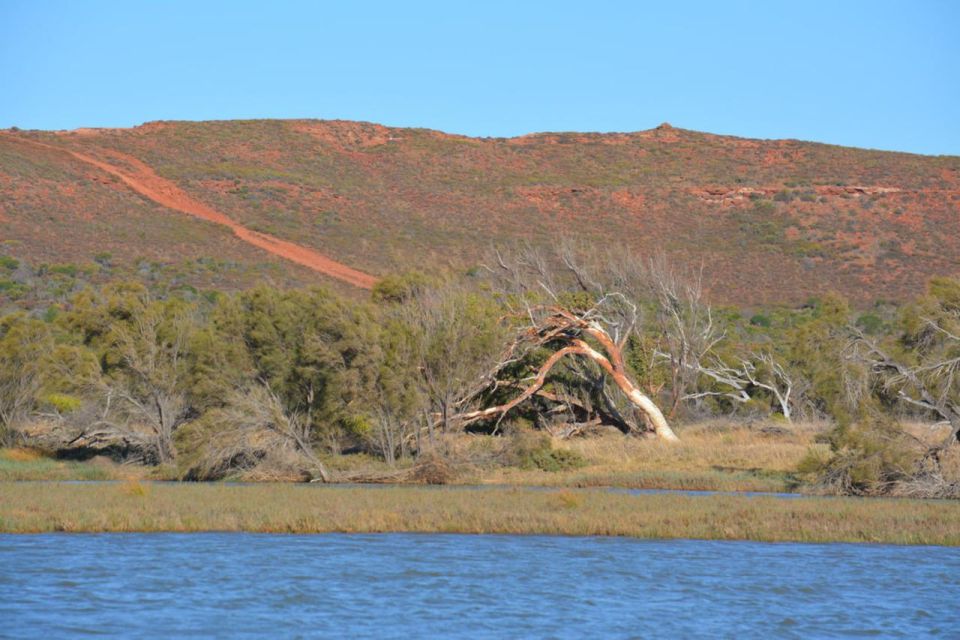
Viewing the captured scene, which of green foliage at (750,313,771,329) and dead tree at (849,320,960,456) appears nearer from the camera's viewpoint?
dead tree at (849,320,960,456)

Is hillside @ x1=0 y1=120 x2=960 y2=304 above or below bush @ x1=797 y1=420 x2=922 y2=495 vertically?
above

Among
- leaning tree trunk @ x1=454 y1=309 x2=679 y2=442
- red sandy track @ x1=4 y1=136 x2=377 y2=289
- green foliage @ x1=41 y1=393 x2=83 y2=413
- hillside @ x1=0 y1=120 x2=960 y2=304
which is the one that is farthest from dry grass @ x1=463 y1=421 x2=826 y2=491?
red sandy track @ x1=4 y1=136 x2=377 y2=289

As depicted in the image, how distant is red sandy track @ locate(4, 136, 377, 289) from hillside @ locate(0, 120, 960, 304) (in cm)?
21

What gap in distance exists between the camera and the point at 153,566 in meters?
17.5

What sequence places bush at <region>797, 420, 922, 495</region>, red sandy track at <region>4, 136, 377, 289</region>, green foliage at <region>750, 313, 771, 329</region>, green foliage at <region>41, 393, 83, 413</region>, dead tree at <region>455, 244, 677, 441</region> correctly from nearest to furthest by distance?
bush at <region>797, 420, 922, 495</region>, dead tree at <region>455, 244, 677, 441</region>, green foliage at <region>41, 393, 83, 413</region>, green foliage at <region>750, 313, 771, 329</region>, red sandy track at <region>4, 136, 377, 289</region>

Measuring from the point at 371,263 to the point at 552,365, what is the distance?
3824 centimetres

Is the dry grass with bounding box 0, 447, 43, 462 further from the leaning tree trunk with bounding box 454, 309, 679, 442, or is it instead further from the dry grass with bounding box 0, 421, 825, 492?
the leaning tree trunk with bounding box 454, 309, 679, 442

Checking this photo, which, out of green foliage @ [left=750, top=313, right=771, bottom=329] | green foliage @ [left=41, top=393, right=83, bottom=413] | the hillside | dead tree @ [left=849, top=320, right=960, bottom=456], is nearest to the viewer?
dead tree @ [left=849, top=320, right=960, bottom=456]

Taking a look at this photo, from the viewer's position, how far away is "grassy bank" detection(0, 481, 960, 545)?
2052cm

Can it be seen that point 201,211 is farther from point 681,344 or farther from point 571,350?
point 571,350

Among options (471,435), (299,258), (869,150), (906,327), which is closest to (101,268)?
(299,258)

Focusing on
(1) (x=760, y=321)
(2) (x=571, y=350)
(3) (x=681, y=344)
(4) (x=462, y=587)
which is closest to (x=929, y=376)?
(2) (x=571, y=350)

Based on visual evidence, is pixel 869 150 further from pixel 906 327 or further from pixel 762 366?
pixel 906 327

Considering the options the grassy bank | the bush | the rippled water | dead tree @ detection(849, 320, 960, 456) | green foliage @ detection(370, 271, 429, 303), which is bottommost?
the rippled water
